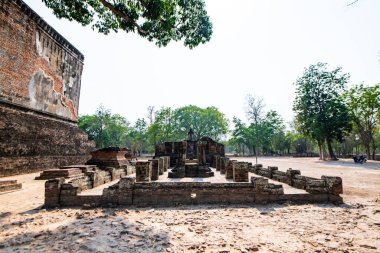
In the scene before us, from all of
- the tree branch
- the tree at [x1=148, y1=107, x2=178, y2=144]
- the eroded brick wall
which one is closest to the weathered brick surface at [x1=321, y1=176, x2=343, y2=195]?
the tree branch

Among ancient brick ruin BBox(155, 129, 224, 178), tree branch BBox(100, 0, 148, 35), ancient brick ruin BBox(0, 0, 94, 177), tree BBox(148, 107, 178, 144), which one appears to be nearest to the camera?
tree branch BBox(100, 0, 148, 35)

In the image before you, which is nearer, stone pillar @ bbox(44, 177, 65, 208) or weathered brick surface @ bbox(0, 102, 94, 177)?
stone pillar @ bbox(44, 177, 65, 208)

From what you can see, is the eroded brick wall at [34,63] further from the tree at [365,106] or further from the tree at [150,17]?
the tree at [365,106]

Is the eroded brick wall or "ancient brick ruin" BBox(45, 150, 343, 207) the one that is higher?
the eroded brick wall

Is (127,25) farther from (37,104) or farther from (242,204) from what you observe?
(37,104)

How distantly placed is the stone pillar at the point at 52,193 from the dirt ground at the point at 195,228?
316mm

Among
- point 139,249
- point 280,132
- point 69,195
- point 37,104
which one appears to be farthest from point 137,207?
point 280,132

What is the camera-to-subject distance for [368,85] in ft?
99.6

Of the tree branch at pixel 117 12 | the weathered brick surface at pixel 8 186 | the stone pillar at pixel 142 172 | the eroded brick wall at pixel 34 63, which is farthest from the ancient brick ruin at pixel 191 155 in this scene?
the eroded brick wall at pixel 34 63

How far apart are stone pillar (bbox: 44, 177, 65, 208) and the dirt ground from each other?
0.32 metres

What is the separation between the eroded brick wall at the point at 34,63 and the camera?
13414mm

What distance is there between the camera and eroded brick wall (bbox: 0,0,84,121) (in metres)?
13.4

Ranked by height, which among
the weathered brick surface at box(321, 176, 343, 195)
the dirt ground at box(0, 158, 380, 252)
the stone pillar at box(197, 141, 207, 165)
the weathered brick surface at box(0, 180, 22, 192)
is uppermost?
the stone pillar at box(197, 141, 207, 165)

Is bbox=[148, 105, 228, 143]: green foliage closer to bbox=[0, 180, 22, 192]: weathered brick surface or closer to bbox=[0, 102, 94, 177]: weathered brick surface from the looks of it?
bbox=[0, 102, 94, 177]: weathered brick surface
